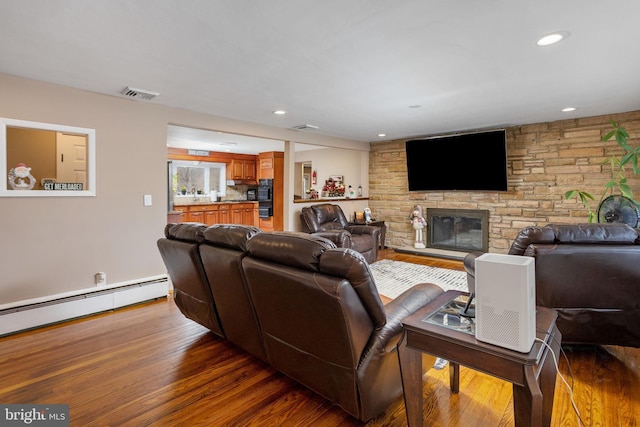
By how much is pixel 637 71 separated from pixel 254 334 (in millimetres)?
3976

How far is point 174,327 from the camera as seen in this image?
3.00 metres

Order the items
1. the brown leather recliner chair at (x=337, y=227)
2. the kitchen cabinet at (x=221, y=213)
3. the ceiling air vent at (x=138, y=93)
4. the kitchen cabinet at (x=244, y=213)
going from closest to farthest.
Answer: the ceiling air vent at (x=138, y=93) → the brown leather recliner chair at (x=337, y=227) → the kitchen cabinet at (x=221, y=213) → the kitchen cabinet at (x=244, y=213)

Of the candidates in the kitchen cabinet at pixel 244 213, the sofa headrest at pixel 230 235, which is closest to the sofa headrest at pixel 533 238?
the sofa headrest at pixel 230 235

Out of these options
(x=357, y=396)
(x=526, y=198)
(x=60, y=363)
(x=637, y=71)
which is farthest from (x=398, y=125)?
(x=60, y=363)

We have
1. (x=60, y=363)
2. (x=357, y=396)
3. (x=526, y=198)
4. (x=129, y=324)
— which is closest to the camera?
(x=357, y=396)

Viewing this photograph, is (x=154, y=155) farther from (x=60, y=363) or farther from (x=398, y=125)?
(x=398, y=125)

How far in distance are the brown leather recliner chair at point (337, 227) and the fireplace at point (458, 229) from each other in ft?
4.53

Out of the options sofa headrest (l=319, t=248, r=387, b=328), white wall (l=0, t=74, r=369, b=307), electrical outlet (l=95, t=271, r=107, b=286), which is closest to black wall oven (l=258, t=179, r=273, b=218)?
white wall (l=0, t=74, r=369, b=307)

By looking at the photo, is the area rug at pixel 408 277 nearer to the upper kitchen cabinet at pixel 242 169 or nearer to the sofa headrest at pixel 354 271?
the sofa headrest at pixel 354 271

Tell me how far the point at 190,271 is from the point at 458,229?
513 cm

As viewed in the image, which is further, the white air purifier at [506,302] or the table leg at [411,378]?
the table leg at [411,378]

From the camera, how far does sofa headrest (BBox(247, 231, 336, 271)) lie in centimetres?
154

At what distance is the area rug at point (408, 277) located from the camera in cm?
411

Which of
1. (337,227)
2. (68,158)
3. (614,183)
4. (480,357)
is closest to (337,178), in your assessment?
(337,227)
